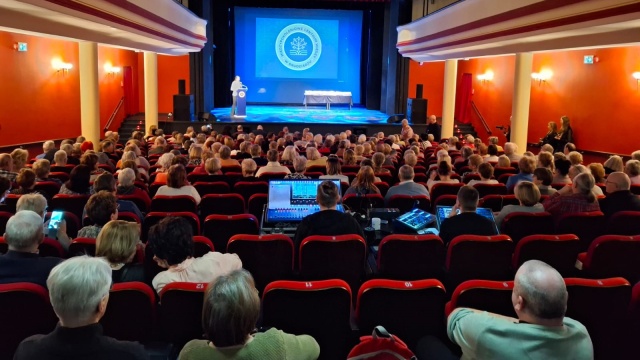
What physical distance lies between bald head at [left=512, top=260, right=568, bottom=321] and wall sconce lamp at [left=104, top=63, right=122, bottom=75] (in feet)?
56.8

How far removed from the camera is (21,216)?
3309 millimetres

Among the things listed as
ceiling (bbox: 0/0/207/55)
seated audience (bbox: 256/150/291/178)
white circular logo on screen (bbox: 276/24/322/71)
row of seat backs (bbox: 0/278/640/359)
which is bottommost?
row of seat backs (bbox: 0/278/640/359)

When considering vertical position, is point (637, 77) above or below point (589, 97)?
above

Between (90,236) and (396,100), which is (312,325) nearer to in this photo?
(90,236)

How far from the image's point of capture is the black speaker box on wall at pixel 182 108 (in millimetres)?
17219

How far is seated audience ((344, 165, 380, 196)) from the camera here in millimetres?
5957

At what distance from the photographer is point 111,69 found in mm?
18203

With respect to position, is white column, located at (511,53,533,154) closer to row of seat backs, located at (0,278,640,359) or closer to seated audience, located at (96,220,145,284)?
row of seat backs, located at (0,278,640,359)

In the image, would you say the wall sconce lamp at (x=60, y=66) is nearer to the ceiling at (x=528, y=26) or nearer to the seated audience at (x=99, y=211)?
the ceiling at (x=528, y=26)

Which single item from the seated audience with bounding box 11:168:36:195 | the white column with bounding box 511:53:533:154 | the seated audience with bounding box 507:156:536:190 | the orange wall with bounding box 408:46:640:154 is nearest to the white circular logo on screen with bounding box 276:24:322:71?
the orange wall with bounding box 408:46:640:154

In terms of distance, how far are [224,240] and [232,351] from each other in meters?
2.91

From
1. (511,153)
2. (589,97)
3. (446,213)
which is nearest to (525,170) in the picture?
(446,213)

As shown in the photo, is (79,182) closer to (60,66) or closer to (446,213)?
(446,213)

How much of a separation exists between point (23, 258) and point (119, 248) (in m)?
0.50
